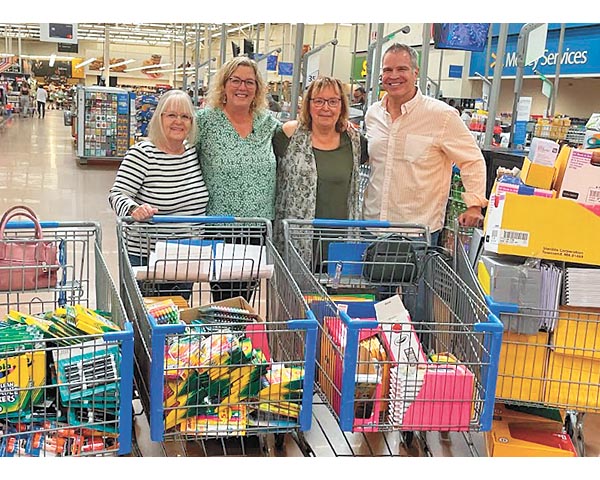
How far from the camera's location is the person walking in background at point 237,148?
10.9 ft

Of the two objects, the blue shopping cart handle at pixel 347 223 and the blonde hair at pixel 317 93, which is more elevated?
the blonde hair at pixel 317 93

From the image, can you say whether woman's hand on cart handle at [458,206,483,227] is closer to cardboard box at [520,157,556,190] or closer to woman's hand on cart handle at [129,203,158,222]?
cardboard box at [520,157,556,190]

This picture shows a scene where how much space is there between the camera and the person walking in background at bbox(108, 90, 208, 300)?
321 centimetres

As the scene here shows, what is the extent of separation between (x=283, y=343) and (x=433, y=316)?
2.76ft

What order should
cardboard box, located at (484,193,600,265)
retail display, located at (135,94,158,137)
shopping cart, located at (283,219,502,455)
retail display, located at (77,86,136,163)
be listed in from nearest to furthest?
shopping cart, located at (283,219,502,455) < cardboard box, located at (484,193,600,265) < retail display, located at (77,86,136,163) < retail display, located at (135,94,158,137)

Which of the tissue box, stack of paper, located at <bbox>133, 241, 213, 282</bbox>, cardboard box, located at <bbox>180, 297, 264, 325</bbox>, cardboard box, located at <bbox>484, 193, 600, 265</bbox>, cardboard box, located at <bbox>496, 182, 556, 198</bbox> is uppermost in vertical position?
the tissue box

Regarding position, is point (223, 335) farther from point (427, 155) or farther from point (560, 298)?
point (427, 155)

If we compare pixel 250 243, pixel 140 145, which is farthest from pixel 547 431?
pixel 140 145

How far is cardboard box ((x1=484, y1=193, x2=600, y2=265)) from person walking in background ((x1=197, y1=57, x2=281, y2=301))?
1.22 metres

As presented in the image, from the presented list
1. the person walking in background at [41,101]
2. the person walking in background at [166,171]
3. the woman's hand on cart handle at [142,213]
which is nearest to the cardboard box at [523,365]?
the person walking in background at [166,171]

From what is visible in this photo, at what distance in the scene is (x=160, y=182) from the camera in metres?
3.25

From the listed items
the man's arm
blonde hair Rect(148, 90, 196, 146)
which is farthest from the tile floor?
blonde hair Rect(148, 90, 196, 146)

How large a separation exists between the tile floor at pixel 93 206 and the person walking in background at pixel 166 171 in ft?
2.59

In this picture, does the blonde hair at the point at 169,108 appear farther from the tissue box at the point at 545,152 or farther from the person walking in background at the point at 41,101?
the person walking in background at the point at 41,101
